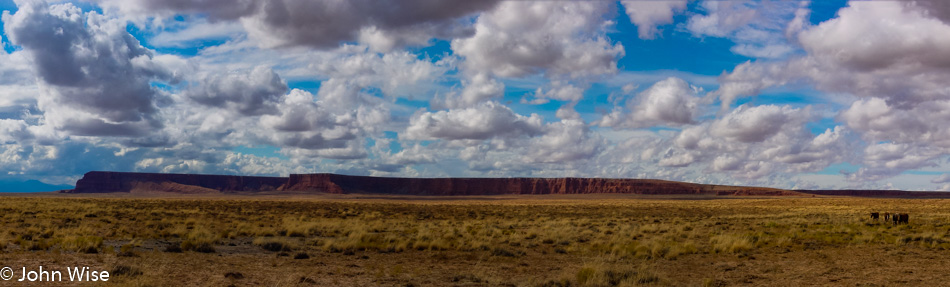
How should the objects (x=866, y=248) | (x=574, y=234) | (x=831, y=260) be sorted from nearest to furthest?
(x=831, y=260), (x=866, y=248), (x=574, y=234)

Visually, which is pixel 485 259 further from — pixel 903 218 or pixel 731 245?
pixel 903 218

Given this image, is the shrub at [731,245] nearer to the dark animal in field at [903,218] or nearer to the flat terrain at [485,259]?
the flat terrain at [485,259]

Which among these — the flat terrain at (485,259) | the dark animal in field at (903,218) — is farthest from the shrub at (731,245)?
the dark animal in field at (903,218)

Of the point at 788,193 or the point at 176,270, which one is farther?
the point at 788,193

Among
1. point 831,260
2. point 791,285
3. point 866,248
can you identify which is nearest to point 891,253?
point 866,248

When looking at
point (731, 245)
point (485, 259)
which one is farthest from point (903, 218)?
point (485, 259)

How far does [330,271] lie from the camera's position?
13.9 m

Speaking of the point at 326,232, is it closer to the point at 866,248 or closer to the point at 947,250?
the point at 866,248

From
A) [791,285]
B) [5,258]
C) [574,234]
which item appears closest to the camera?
[791,285]

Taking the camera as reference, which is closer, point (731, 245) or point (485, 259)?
point (485, 259)

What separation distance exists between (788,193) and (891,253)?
7541 inches

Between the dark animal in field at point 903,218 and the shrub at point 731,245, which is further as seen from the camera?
the dark animal in field at point 903,218

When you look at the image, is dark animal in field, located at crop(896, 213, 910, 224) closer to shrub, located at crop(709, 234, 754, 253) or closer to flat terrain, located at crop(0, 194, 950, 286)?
flat terrain, located at crop(0, 194, 950, 286)

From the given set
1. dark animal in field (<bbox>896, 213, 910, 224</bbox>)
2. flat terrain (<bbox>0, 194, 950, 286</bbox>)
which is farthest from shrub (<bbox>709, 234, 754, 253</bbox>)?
dark animal in field (<bbox>896, 213, 910, 224</bbox>)
